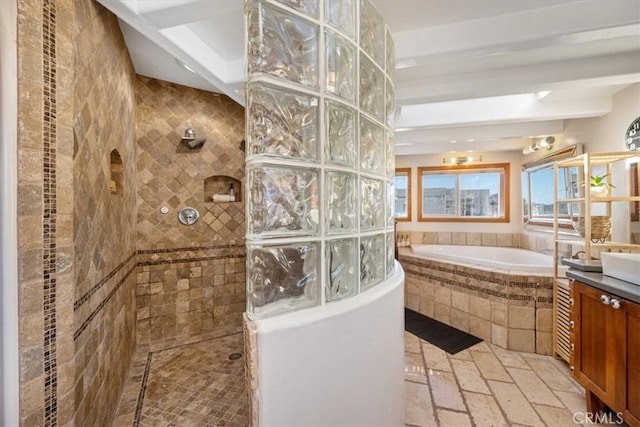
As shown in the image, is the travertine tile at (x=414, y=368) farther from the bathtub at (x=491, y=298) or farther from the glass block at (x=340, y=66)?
the glass block at (x=340, y=66)

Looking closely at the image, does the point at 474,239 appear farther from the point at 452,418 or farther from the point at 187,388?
the point at 187,388

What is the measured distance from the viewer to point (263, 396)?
750mm

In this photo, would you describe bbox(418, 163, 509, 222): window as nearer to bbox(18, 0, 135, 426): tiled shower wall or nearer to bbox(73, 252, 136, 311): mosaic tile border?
bbox(73, 252, 136, 311): mosaic tile border

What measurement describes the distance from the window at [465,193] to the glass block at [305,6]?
13.1 feet

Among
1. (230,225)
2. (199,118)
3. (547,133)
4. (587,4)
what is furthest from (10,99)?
(547,133)

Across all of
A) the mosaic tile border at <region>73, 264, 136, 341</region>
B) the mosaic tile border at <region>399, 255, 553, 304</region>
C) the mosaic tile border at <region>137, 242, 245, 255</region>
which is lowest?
the mosaic tile border at <region>399, 255, 553, 304</region>

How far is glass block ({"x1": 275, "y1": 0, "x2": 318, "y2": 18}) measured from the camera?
0.83 meters

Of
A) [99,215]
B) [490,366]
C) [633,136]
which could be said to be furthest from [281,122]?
[633,136]

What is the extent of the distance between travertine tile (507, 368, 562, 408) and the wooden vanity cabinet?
0.68 feet

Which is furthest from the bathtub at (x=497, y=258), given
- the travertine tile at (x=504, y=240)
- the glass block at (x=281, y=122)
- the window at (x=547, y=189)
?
the glass block at (x=281, y=122)

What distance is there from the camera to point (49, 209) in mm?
1022

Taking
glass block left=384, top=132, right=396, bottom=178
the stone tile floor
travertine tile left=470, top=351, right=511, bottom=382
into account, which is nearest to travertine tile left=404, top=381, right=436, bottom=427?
the stone tile floor

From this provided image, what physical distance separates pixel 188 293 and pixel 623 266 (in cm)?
324

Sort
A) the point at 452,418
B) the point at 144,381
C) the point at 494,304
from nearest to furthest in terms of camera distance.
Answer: the point at 452,418 < the point at 144,381 < the point at 494,304
